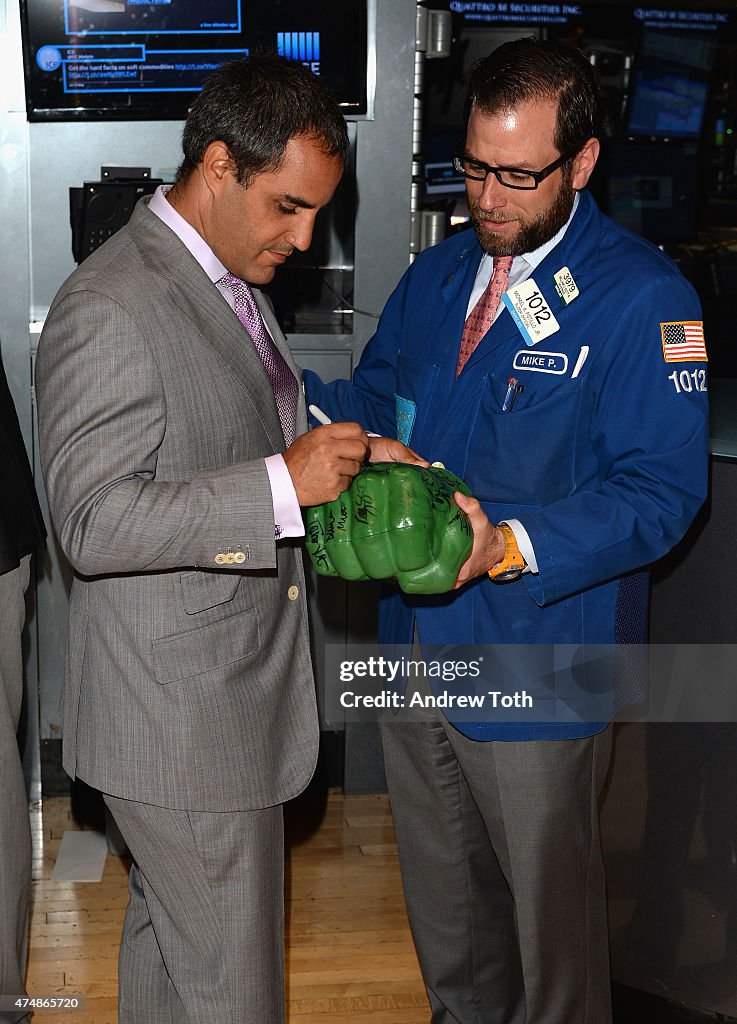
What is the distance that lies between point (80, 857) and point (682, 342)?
7.27ft

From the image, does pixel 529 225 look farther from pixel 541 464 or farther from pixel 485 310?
pixel 541 464

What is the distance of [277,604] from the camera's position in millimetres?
1839

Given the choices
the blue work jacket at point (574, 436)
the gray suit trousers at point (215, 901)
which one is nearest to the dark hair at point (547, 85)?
the blue work jacket at point (574, 436)

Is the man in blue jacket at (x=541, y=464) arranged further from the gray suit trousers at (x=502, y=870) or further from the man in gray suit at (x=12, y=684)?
the man in gray suit at (x=12, y=684)

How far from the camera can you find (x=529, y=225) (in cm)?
199

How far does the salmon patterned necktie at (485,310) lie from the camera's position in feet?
6.85

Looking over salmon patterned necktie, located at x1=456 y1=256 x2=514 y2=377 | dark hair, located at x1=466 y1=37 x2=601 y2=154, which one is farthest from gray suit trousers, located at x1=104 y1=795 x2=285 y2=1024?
dark hair, located at x1=466 y1=37 x2=601 y2=154

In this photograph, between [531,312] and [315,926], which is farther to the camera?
[315,926]

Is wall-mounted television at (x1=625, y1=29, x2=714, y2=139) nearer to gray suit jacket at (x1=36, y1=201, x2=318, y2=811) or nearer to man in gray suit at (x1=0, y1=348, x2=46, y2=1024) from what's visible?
man in gray suit at (x1=0, y1=348, x2=46, y2=1024)

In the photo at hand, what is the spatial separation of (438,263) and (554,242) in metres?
0.32

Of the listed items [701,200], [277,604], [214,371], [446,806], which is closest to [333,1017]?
[446,806]

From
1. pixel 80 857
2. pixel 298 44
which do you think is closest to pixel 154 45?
pixel 298 44

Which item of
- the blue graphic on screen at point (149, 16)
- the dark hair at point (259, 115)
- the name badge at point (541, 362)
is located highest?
the blue graphic on screen at point (149, 16)

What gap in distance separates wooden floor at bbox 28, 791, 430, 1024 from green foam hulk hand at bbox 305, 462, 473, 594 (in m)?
1.22
